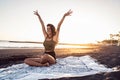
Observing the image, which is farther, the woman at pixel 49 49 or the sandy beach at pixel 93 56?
the woman at pixel 49 49

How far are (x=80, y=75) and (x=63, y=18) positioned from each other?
2.61 meters

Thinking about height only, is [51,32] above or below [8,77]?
above

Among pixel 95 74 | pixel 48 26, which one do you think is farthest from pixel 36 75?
pixel 48 26

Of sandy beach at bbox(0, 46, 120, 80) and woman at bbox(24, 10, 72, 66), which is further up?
woman at bbox(24, 10, 72, 66)

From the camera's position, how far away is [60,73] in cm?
670

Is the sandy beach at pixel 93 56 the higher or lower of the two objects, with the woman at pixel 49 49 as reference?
lower

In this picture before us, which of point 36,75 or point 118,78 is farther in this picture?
point 36,75

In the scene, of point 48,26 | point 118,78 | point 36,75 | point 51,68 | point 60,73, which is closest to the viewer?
point 118,78

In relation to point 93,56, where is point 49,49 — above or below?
above

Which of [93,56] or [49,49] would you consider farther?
[93,56]

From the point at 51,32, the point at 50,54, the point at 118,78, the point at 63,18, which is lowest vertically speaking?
the point at 118,78

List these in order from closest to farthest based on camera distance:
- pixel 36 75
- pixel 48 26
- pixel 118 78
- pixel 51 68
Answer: pixel 118 78 → pixel 36 75 → pixel 51 68 → pixel 48 26

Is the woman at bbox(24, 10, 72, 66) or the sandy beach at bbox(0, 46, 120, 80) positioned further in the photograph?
the woman at bbox(24, 10, 72, 66)

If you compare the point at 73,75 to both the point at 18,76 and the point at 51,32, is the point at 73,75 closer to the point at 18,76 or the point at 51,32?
the point at 18,76
